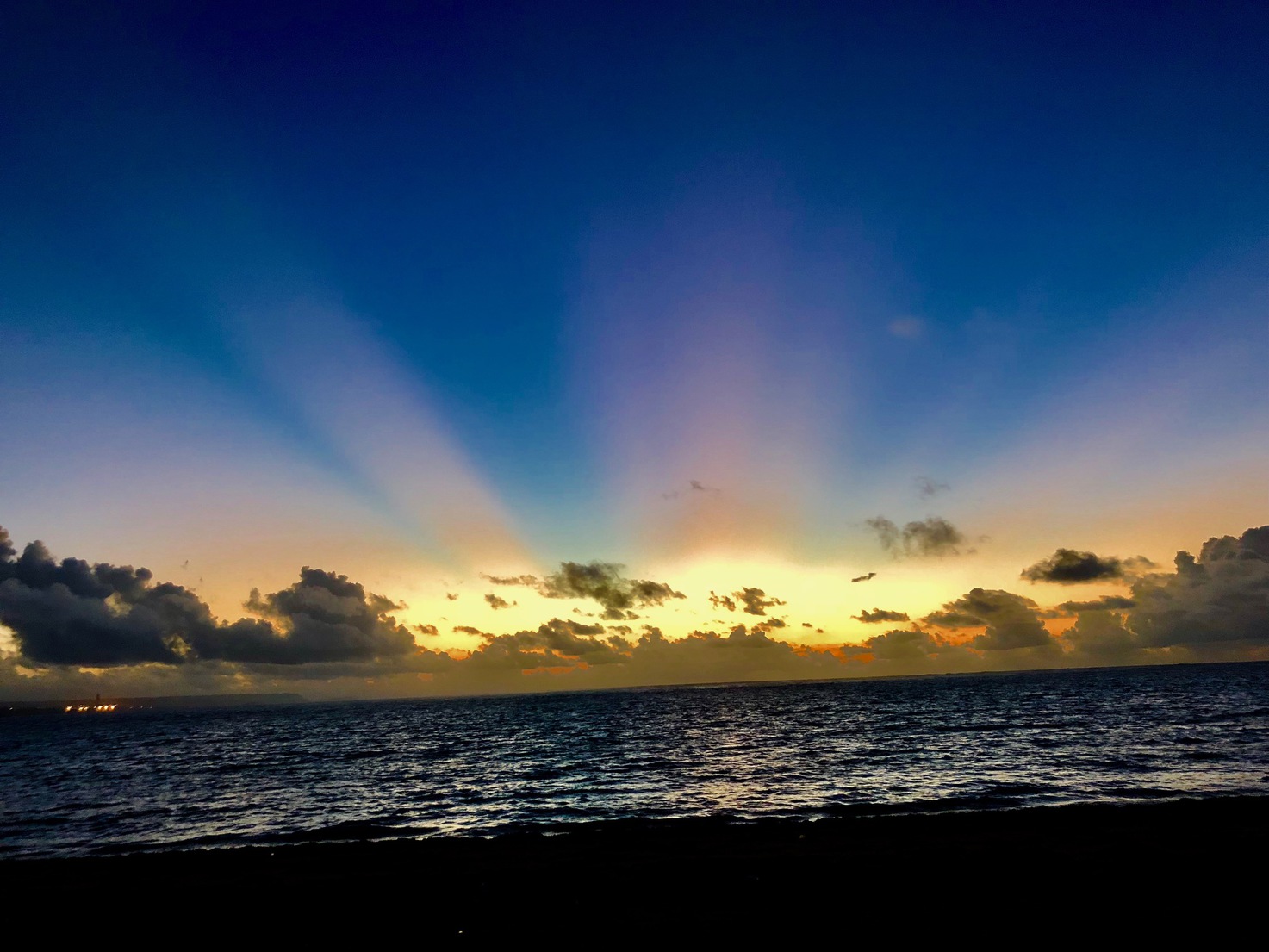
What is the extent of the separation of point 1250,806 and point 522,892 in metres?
30.1

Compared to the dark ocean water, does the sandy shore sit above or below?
above

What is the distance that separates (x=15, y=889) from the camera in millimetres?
23266

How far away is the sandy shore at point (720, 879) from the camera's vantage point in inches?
666

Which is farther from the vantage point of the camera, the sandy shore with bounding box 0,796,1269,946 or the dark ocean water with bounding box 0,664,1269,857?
the dark ocean water with bounding box 0,664,1269,857

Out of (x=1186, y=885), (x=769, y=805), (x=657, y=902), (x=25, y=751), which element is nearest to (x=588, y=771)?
(x=769, y=805)

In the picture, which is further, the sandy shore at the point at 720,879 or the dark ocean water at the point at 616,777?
the dark ocean water at the point at 616,777

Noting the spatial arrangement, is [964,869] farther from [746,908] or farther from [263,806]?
[263,806]

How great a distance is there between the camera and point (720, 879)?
66.8 feet

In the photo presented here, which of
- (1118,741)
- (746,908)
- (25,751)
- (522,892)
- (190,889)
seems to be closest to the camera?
(746,908)

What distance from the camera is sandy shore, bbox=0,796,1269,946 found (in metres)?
16.9

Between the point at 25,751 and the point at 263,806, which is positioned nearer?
the point at 263,806

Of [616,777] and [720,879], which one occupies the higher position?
[720,879]

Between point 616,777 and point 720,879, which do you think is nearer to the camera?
point 720,879

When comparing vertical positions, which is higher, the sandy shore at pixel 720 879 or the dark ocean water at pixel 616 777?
the sandy shore at pixel 720 879
